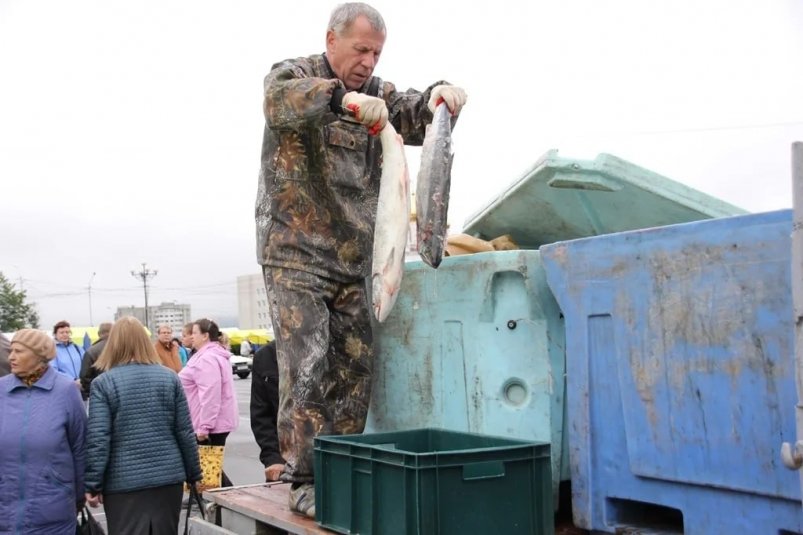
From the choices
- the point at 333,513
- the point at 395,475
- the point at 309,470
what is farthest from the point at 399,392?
the point at 395,475

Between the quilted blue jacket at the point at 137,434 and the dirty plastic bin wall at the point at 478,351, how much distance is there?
1489mm

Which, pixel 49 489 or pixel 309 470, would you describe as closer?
pixel 309 470

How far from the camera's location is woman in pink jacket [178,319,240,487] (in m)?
7.61

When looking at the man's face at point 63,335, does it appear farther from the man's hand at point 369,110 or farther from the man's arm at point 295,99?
the man's hand at point 369,110

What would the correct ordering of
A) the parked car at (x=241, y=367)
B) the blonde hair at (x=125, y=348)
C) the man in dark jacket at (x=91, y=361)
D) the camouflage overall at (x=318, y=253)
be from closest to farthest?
the camouflage overall at (x=318, y=253) < the blonde hair at (x=125, y=348) < the man in dark jacket at (x=91, y=361) < the parked car at (x=241, y=367)

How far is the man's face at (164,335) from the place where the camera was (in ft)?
31.9

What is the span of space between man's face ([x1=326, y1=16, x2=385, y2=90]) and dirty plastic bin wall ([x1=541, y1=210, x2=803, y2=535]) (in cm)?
116

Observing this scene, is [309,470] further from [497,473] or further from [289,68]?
[289,68]

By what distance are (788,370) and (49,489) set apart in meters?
3.74

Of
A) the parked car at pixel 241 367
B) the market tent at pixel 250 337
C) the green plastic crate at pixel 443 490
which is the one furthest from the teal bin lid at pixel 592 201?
the market tent at pixel 250 337

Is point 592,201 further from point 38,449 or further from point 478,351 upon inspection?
point 38,449

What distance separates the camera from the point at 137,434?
489cm

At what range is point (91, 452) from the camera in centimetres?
480

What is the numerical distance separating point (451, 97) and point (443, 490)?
156cm
